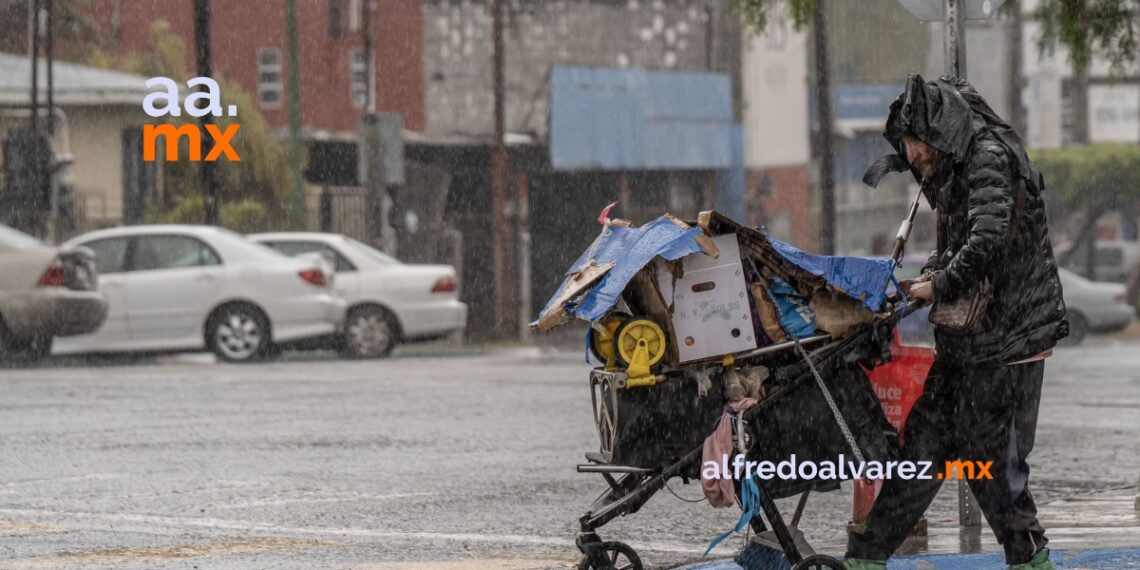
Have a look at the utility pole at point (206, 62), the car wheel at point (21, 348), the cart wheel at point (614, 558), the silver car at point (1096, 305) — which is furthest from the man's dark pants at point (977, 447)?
the utility pole at point (206, 62)

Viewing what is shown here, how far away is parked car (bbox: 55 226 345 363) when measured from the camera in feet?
63.7

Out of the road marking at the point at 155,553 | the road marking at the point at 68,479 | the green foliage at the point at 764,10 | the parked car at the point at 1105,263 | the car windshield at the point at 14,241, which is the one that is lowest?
the road marking at the point at 155,553

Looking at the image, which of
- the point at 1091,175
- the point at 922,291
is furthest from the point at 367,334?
the point at 1091,175

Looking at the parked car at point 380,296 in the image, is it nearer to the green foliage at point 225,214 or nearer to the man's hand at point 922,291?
the green foliage at point 225,214

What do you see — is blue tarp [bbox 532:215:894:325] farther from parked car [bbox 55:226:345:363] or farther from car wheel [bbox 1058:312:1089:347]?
car wheel [bbox 1058:312:1089:347]

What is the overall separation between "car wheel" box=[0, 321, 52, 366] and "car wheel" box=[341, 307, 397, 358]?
3.26 meters

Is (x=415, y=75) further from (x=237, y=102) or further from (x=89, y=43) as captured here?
(x=89, y=43)

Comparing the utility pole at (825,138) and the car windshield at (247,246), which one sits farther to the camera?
the utility pole at (825,138)

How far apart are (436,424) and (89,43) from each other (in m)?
23.2

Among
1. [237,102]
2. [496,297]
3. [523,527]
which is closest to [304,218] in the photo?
[496,297]

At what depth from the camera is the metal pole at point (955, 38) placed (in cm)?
715

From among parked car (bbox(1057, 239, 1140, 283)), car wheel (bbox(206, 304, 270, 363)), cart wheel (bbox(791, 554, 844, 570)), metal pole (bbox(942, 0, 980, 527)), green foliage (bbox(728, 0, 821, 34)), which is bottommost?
cart wheel (bbox(791, 554, 844, 570))

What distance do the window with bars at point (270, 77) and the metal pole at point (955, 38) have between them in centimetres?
3287

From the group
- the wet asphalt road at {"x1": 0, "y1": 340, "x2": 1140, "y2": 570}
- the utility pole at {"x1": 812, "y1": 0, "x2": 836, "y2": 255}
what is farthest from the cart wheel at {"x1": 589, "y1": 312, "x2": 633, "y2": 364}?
the utility pole at {"x1": 812, "y1": 0, "x2": 836, "y2": 255}
